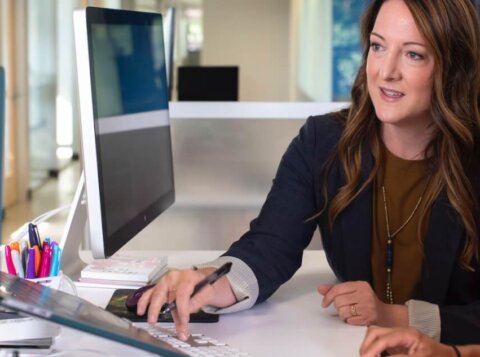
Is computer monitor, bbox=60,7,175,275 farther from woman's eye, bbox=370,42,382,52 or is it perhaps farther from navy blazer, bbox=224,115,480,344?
woman's eye, bbox=370,42,382,52

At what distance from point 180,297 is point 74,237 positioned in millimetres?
505

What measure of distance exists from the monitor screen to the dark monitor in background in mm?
3283

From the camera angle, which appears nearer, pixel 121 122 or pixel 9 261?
pixel 9 261

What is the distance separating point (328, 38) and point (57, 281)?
15.3 feet

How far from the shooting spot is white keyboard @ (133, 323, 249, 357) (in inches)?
48.1

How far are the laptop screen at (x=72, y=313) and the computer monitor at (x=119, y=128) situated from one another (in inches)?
16.0

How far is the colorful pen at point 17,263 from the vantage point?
4.40 feet

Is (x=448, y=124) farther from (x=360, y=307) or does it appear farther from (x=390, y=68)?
(x=360, y=307)

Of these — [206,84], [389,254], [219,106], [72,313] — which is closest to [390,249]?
[389,254]

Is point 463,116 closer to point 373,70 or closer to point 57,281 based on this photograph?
point 373,70

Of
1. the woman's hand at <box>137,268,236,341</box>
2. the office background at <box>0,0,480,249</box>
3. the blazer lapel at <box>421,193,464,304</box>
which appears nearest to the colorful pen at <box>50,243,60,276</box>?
the woman's hand at <box>137,268,236,341</box>

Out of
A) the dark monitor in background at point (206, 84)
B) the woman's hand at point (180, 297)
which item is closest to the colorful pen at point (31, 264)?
the woman's hand at point (180, 297)

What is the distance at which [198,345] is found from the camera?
126 cm

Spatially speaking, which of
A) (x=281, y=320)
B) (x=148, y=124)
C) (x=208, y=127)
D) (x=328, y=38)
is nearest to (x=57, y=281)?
(x=281, y=320)
